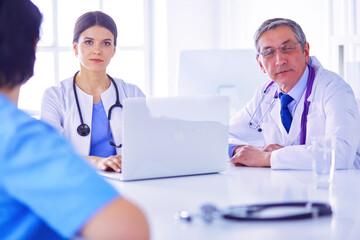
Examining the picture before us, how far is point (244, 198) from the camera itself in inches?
54.3

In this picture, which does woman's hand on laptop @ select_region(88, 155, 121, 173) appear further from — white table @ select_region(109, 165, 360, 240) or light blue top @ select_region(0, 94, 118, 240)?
light blue top @ select_region(0, 94, 118, 240)

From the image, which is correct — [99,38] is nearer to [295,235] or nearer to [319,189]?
[319,189]

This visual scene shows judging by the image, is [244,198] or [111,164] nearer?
[244,198]

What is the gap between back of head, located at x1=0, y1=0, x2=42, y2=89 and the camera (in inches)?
31.1

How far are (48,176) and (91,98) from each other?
5.61 ft

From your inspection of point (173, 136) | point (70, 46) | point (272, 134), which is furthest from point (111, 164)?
point (70, 46)

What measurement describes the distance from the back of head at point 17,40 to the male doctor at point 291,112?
3.96ft

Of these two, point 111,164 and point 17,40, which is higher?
point 17,40

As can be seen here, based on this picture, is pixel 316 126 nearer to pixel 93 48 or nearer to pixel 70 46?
pixel 93 48

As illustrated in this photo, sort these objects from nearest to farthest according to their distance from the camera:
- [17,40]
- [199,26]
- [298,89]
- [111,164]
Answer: [17,40], [111,164], [298,89], [199,26]

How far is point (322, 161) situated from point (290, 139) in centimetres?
60

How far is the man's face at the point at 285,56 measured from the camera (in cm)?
220

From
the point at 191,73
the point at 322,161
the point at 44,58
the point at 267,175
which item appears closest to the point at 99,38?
the point at 191,73

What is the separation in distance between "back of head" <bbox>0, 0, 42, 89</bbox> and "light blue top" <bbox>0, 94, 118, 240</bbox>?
0.42 ft
